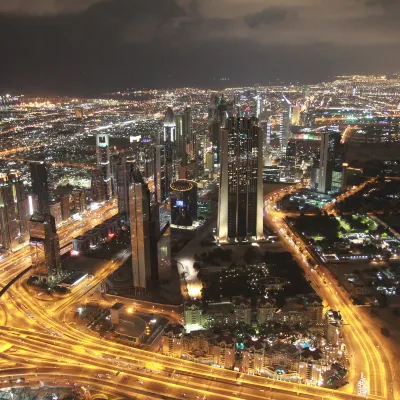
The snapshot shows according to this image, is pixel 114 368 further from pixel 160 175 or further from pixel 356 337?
pixel 160 175

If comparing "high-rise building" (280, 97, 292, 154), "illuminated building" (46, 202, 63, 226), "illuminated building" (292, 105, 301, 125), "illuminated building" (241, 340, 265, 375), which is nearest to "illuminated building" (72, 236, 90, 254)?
"illuminated building" (46, 202, 63, 226)

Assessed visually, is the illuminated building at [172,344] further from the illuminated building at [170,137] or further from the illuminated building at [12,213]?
the illuminated building at [170,137]

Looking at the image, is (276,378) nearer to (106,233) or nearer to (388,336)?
(388,336)

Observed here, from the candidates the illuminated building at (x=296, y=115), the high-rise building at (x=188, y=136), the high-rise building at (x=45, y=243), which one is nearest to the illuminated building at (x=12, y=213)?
the high-rise building at (x=45, y=243)

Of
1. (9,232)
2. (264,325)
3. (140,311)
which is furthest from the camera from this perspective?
(9,232)

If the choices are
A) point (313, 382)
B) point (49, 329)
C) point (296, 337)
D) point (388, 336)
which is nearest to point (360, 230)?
point (388, 336)

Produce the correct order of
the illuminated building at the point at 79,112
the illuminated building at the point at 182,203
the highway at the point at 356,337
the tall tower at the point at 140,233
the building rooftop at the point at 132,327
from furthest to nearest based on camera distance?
the illuminated building at the point at 79,112 < the illuminated building at the point at 182,203 < the tall tower at the point at 140,233 < the building rooftop at the point at 132,327 < the highway at the point at 356,337
